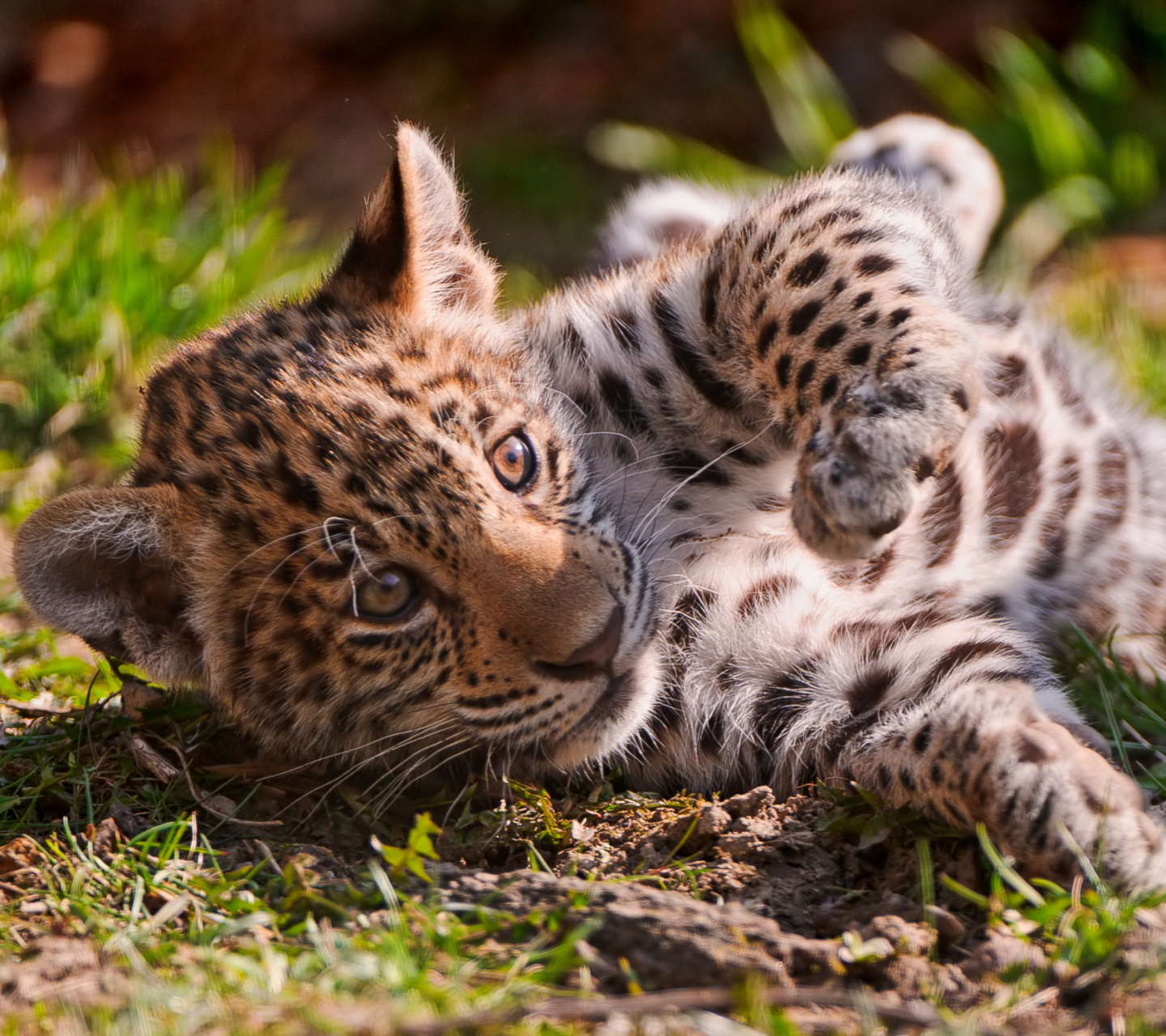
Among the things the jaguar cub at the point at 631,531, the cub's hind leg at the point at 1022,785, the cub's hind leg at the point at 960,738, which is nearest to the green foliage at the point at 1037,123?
the jaguar cub at the point at 631,531

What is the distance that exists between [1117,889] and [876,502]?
3.37ft

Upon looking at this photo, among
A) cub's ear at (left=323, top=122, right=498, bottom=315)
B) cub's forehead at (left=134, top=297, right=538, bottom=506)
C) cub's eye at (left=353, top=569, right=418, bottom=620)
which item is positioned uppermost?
cub's ear at (left=323, top=122, right=498, bottom=315)

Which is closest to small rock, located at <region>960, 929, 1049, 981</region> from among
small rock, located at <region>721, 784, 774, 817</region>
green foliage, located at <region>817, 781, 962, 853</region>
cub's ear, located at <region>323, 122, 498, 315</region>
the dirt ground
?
the dirt ground

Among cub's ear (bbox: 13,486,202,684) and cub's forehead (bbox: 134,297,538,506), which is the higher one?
cub's forehead (bbox: 134,297,538,506)

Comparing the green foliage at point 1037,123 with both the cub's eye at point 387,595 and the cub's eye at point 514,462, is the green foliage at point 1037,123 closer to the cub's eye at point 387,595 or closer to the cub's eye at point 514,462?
the cub's eye at point 514,462

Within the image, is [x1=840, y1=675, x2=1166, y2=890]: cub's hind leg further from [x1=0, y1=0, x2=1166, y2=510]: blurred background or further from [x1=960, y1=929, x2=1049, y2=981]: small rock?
[x1=0, y1=0, x2=1166, y2=510]: blurred background

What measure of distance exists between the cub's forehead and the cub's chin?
2.45 ft

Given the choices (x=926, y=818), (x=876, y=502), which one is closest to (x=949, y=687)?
(x=926, y=818)

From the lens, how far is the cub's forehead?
3.36 metres

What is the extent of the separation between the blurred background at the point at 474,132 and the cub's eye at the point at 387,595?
2.45 m

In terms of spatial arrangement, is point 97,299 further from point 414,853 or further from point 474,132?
point 474,132

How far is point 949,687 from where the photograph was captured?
11.8 feet

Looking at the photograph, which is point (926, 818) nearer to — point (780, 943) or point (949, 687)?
point (949, 687)

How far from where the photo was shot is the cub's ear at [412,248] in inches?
150
